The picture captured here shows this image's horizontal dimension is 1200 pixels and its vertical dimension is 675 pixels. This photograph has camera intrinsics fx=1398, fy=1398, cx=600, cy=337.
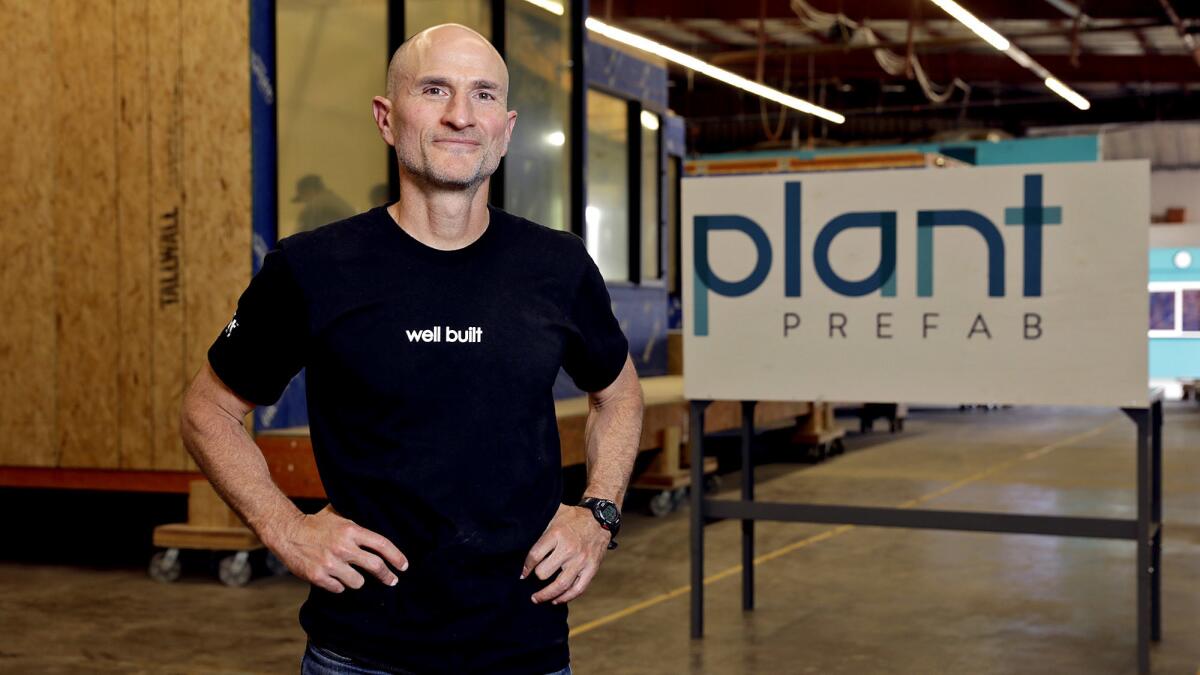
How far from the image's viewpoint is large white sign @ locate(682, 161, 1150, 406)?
458 centimetres

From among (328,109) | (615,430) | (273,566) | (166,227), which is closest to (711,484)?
(328,109)

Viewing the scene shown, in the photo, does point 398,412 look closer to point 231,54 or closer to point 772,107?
point 231,54

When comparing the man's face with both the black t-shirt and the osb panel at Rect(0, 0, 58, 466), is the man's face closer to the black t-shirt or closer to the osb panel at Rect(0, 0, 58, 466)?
the black t-shirt

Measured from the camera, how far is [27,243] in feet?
22.2

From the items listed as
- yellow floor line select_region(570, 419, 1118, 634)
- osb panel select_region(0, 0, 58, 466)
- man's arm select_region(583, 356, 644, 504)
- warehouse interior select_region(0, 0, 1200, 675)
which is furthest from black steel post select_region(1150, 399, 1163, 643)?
osb panel select_region(0, 0, 58, 466)

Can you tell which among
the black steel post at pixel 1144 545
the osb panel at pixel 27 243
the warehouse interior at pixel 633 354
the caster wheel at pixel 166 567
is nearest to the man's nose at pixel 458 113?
the warehouse interior at pixel 633 354

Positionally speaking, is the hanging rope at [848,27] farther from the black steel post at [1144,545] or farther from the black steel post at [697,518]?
the black steel post at [1144,545]

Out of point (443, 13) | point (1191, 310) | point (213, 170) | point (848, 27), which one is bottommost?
point (1191, 310)

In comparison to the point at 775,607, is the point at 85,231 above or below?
above

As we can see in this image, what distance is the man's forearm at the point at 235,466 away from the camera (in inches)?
74.5

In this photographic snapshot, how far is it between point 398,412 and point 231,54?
4.92 m

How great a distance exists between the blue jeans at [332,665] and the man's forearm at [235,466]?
0.19 m

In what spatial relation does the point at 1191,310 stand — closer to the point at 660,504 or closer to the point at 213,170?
the point at 660,504

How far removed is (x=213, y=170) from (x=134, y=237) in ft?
1.77
